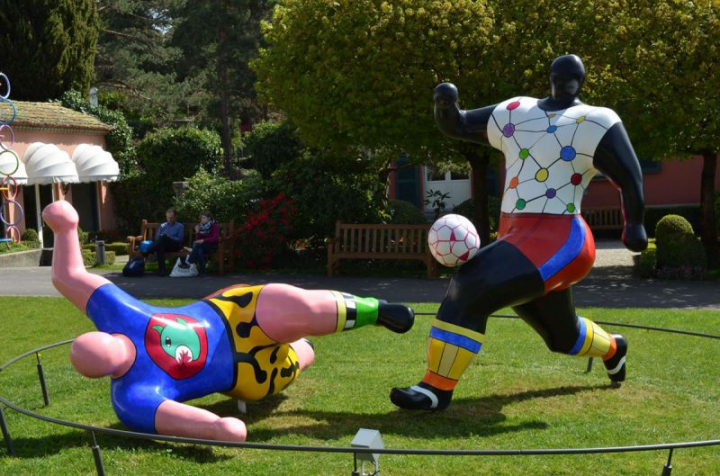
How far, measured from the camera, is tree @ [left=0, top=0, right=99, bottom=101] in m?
27.0

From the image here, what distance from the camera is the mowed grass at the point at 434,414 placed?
5359 mm

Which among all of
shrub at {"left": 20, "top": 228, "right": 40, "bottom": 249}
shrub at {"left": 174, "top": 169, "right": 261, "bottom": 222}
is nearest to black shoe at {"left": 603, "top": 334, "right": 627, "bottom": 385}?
shrub at {"left": 174, "top": 169, "right": 261, "bottom": 222}

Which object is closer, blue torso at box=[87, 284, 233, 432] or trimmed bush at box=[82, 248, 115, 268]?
blue torso at box=[87, 284, 233, 432]

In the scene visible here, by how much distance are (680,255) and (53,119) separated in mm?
16565

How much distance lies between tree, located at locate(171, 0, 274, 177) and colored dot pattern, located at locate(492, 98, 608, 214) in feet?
77.7

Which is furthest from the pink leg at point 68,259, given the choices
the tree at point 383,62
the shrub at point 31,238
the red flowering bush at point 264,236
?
the shrub at point 31,238

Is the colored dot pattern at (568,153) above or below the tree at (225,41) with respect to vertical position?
below

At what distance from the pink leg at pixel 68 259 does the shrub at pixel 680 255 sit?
1101cm

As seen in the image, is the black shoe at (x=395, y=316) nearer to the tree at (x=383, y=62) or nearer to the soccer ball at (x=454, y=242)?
the soccer ball at (x=454, y=242)

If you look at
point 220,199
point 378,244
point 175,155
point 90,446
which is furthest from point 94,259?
point 90,446

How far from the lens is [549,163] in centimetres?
608

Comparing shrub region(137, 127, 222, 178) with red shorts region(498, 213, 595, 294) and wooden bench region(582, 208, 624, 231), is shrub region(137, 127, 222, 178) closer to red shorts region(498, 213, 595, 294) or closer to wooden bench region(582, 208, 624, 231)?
wooden bench region(582, 208, 624, 231)

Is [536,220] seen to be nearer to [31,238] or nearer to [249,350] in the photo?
[249,350]

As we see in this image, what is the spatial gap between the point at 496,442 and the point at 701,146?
9.86 metres
